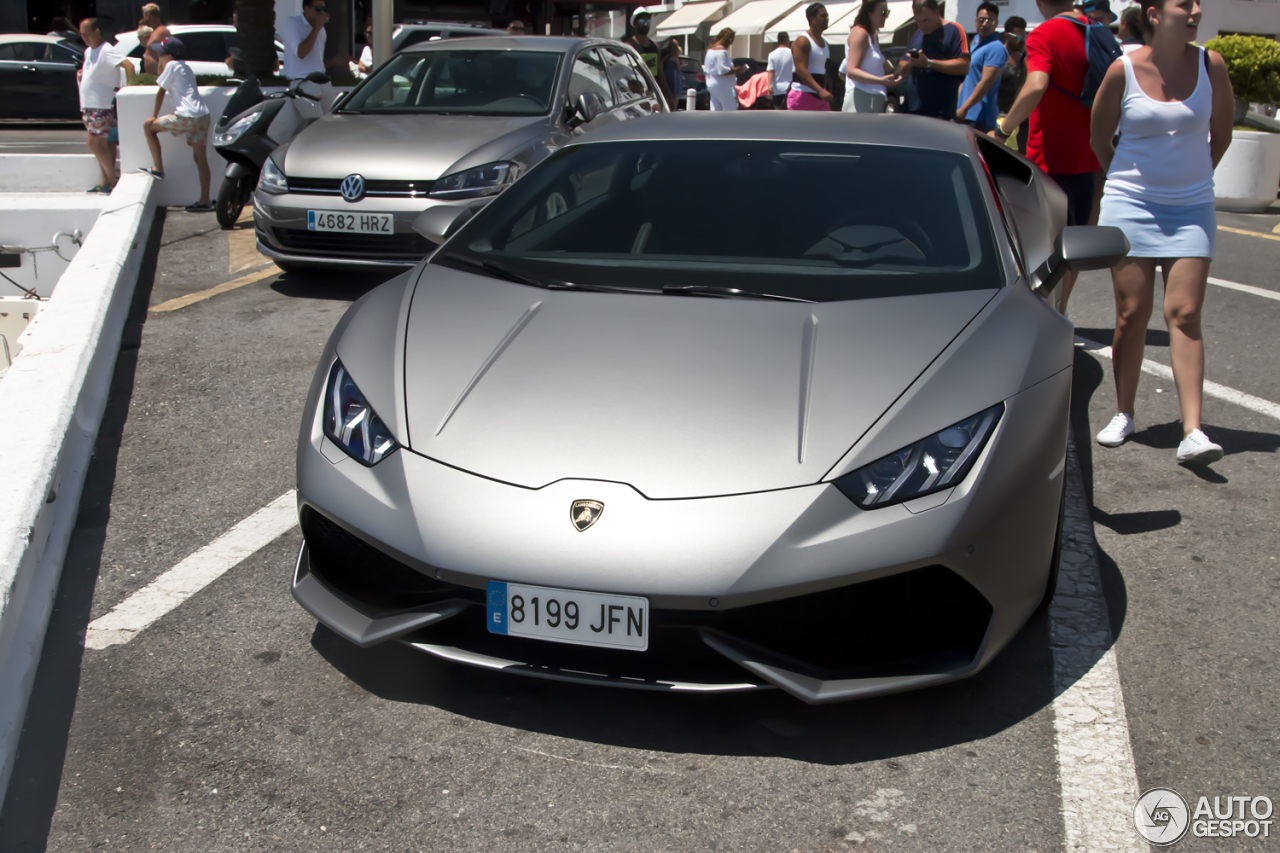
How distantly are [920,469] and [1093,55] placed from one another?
368 centimetres

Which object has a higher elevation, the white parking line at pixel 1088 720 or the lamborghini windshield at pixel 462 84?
the lamborghini windshield at pixel 462 84

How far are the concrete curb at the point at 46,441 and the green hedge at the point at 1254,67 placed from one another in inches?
460

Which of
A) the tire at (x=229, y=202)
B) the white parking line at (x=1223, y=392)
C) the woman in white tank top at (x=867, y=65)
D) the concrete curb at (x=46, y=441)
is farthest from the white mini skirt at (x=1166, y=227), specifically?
the tire at (x=229, y=202)

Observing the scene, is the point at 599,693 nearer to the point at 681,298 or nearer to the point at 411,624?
the point at 411,624

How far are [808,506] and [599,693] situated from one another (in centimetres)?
76

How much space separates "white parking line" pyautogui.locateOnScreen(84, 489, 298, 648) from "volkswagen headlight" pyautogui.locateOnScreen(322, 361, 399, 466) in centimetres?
86

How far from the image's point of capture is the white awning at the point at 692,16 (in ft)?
146

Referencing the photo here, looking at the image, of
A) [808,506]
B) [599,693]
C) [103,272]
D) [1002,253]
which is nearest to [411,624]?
[599,693]

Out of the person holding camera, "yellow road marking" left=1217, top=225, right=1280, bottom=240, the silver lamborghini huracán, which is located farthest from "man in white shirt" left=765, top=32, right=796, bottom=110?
the silver lamborghini huracán

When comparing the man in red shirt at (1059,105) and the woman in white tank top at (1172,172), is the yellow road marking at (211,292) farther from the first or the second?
the woman in white tank top at (1172,172)

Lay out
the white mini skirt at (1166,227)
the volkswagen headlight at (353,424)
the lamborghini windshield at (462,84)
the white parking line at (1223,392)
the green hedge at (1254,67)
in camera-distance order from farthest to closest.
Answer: the green hedge at (1254,67) → the lamborghini windshield at (462,84) → the white parking line at (1223,392) → the white mini skirt at (1166,227) → the volkswagen headlight at (353,424)

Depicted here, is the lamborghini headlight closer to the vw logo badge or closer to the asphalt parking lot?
the asphalt parking lot

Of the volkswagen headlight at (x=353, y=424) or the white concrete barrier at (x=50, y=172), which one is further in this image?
the white concrete barrier at (x=50, y=172)

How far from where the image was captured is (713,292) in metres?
3.15
